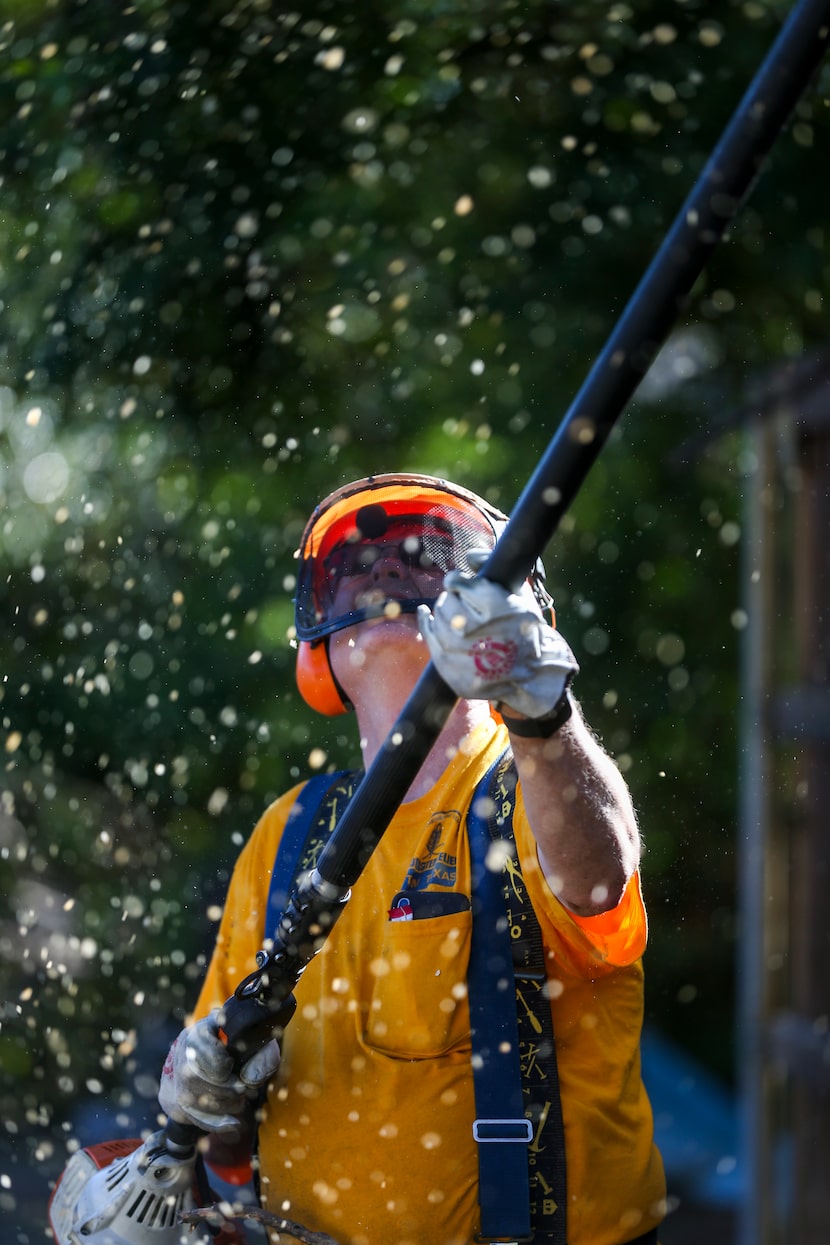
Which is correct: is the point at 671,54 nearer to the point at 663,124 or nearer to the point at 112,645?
the point at 663,124

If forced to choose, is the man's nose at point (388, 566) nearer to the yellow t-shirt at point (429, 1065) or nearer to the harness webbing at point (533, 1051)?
the yellow t-shirt at point (429, 1065)

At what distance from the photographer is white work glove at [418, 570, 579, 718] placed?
2.75 feet

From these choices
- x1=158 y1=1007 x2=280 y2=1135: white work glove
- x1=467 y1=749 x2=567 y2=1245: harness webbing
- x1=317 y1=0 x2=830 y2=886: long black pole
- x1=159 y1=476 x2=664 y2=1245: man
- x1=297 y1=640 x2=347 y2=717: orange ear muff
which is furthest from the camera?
x1=297 y1=640 x2=347 y2=717: orange ear muff

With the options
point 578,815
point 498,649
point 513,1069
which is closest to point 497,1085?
point 513,1069

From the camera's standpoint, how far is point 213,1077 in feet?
3.68

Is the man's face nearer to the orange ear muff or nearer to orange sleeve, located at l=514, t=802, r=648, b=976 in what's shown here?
the orange ear muff

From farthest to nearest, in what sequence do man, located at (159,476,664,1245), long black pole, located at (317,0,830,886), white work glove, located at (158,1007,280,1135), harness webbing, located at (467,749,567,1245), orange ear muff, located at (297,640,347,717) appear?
orange ear muff, located at (297,640,347,717) → white work glove, located at (158,1007,280,1135) → harness webbing, located at (467,749,567,1245) → man, located at (159,476,664,1245) → long black pole, located at (317,0,830,886)

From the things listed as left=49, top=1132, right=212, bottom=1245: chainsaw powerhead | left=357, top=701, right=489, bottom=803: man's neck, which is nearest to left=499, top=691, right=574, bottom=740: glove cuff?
left=357, top=701, right=489, bottom=803: man's neck

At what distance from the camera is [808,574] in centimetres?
266

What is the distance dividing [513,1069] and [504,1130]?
0.18 ft

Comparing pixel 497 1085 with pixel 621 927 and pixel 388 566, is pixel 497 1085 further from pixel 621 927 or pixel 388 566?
pixel 388 566

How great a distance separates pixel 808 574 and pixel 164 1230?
6.61 ft

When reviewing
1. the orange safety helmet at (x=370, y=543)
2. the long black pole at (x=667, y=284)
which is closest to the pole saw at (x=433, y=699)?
the long black pole at (x=667, y=284)

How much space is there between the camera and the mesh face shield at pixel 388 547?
3.88 ft
